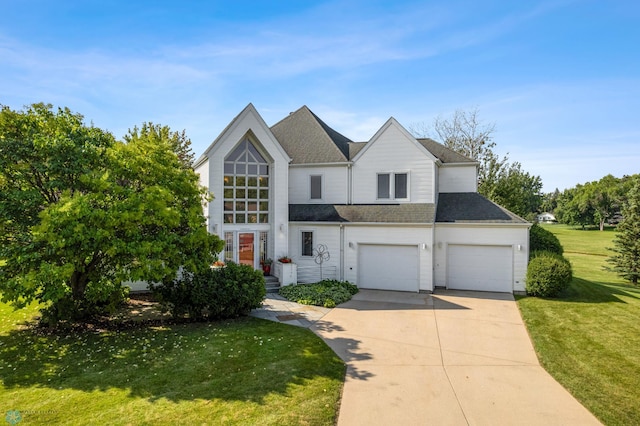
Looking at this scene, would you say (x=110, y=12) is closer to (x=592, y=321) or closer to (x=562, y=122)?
(x=592, y=321)

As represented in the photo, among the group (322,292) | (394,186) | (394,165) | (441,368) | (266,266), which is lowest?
(441,368)

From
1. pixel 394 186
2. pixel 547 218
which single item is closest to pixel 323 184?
pixel 394 186

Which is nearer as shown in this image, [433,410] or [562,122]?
[433,410]

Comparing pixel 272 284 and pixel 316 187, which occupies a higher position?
pixel 316 187

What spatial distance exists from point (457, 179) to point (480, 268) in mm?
5884

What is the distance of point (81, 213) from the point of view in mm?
9133

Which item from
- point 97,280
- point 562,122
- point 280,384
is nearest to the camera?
point 280,384

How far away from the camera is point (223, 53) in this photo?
520 inches

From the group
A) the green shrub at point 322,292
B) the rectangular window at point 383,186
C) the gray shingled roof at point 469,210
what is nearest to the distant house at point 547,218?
the gray shingled roof at point 469,210

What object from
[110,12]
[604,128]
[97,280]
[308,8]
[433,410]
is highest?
[308,8]

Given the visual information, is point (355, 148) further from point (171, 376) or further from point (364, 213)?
point (171, 376)

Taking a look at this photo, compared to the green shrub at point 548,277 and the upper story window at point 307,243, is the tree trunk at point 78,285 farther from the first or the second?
the green shrub at point 548,277

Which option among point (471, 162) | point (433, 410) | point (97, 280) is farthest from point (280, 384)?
point (471, 162)

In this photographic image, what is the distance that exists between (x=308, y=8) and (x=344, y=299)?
459 inches
